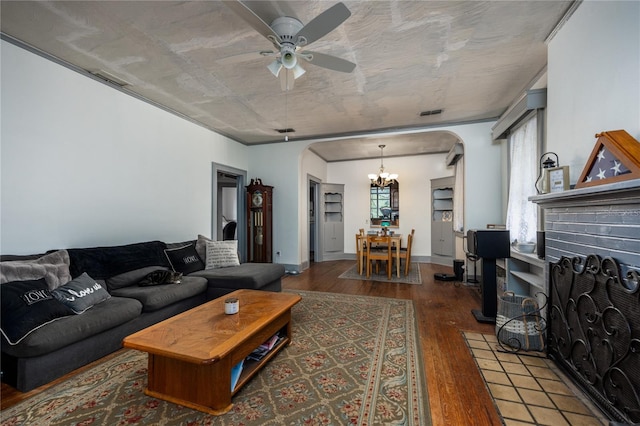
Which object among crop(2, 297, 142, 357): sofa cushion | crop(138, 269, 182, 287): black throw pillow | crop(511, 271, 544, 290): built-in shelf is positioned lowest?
crop(2, 297, 142, 357): sofa cushion

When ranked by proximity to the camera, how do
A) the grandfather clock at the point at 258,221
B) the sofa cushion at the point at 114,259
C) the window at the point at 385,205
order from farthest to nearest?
the window at the point at 385,205 < the grandfather clock at the point at 258,221 < the sofa cushion at the point at 114,259

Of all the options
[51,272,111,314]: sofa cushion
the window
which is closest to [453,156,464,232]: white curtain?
the window

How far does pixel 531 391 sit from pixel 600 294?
0.77m

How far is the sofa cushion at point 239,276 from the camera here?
3.22 meters

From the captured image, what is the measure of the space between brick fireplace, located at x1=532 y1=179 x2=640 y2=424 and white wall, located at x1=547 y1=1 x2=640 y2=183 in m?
0.44

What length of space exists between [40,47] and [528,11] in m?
4.29

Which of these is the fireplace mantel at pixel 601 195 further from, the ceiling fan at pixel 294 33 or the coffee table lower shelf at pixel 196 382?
the coffee table lower shelf at pixel 196 382

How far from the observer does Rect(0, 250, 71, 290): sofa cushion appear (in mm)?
2016

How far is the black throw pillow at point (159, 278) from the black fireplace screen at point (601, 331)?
11.7 feet

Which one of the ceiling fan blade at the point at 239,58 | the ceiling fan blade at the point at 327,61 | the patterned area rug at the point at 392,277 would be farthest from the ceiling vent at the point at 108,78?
the patterned area rug at the point at 392,277

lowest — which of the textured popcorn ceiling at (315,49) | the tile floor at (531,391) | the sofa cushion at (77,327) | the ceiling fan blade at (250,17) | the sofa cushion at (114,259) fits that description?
the tile floor at (531,391)

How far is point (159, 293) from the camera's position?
264 cm

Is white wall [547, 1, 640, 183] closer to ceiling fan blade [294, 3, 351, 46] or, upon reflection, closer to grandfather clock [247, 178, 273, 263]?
ceiling fan blade [294, 3, 351, 46]

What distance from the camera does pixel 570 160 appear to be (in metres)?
2.15
